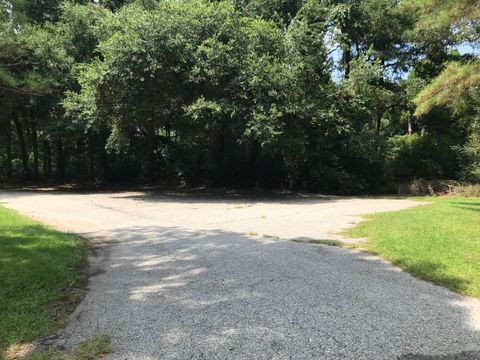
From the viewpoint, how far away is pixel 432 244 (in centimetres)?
741

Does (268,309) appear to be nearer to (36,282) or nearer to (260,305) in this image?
(260,305)

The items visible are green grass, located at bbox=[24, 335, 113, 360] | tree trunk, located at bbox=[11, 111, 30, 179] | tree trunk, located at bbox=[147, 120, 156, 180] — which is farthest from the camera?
tree trunk, located at bbox=[11, 111, 30, 179]

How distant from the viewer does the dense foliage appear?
48.2 ft

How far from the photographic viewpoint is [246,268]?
19.9 feet

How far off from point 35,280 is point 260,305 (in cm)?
285

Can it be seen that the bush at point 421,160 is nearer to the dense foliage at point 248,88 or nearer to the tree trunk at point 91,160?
the dense foliage at point 248,88

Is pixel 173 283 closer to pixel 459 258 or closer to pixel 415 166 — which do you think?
pixel 459 258

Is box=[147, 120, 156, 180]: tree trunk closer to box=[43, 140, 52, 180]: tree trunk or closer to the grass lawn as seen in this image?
box=[43, 140, 52, 180]: tree trunk

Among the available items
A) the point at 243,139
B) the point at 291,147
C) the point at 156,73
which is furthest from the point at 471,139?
the point at 156,73

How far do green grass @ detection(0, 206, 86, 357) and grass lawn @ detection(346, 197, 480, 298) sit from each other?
464cm

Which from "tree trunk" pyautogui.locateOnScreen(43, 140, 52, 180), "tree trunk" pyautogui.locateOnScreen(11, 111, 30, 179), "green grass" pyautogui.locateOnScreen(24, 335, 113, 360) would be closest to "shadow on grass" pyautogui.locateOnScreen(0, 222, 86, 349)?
"green grass" pyautogui.locateOnScreen(24, 335, 113, 360)

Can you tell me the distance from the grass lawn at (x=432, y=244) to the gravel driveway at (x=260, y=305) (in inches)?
12.7

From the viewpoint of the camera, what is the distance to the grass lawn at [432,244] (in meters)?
5.62

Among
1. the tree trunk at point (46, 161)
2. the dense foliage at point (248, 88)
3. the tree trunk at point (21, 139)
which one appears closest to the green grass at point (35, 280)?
the dense foliage at point (248, 88)
